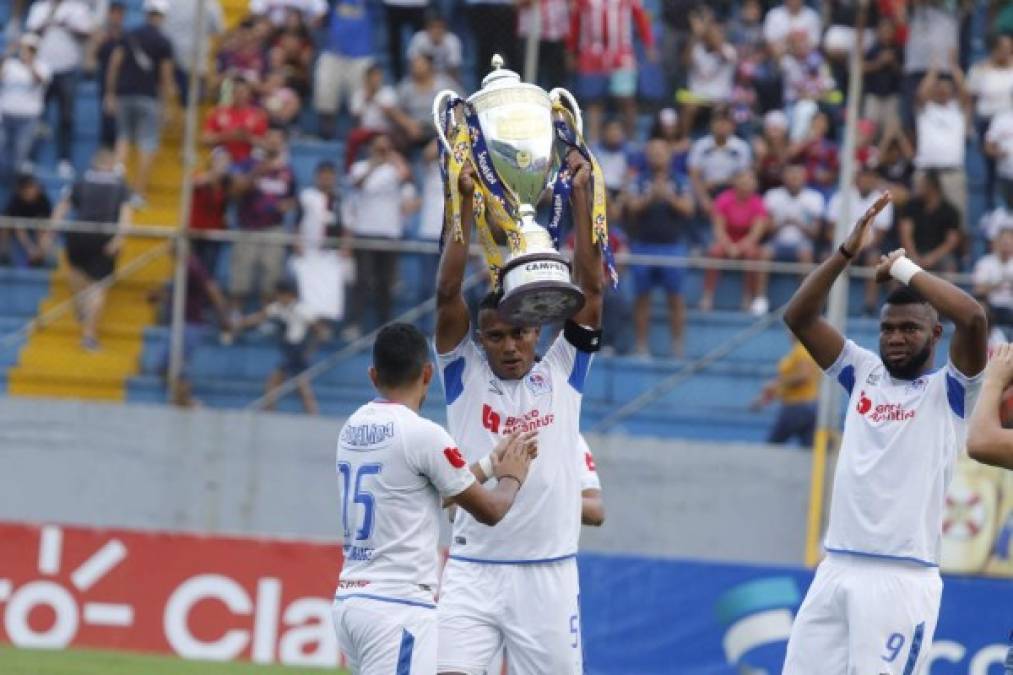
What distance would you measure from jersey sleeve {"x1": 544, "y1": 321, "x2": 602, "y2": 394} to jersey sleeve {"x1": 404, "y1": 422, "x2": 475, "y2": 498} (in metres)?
1.15

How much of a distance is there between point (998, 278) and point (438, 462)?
28.2 ft

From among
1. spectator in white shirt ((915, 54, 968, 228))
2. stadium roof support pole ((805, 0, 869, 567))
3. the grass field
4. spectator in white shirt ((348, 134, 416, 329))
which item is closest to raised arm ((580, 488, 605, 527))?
the grass field

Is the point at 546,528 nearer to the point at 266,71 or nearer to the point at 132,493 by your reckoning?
the point at 132,493

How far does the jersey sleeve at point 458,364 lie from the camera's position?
28.9 ft

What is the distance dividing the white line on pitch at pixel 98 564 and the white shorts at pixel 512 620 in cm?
640

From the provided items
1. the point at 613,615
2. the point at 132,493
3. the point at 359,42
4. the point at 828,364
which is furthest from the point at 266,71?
the point at 828,364

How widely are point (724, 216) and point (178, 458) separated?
4.74m

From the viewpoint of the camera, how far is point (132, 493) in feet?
54.8

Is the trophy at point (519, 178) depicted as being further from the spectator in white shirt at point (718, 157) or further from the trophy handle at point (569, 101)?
the spectator in white shirt at point (718, 157)

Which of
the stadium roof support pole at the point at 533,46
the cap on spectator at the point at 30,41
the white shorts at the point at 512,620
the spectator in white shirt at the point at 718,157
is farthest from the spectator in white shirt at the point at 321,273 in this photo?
the white shorts at the point at 512,620

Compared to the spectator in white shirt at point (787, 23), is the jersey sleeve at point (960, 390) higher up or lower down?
lower down

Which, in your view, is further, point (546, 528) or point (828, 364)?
point (828, 364)

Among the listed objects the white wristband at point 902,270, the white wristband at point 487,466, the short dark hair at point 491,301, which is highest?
the white wristband at point 902,270

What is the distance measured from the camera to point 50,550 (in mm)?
14664
